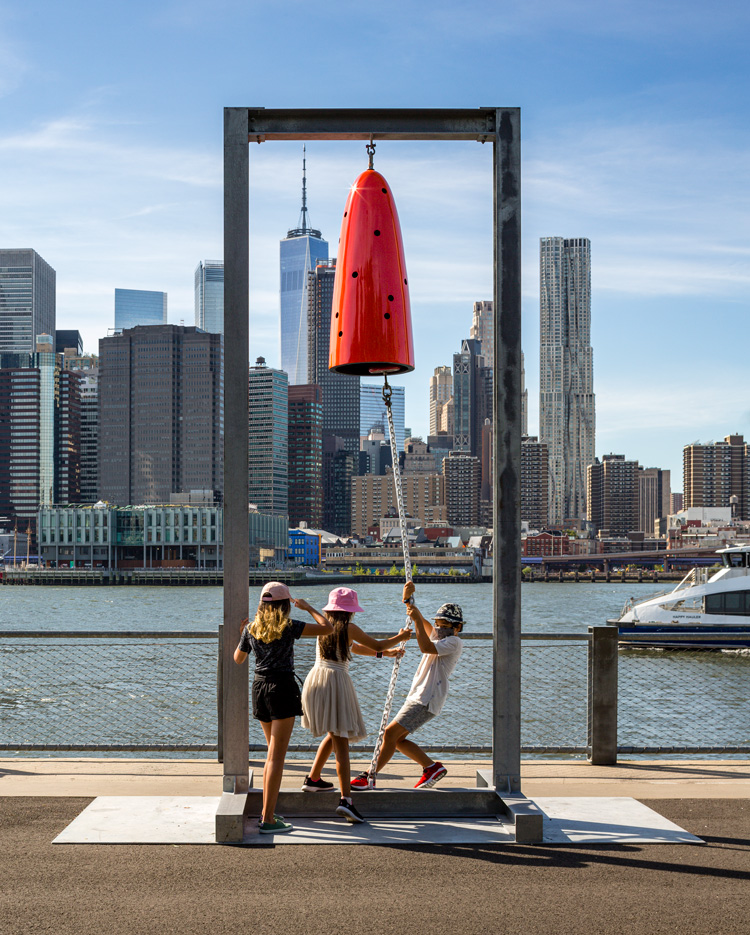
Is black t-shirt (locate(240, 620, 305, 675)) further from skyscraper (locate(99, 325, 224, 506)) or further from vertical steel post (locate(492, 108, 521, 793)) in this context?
skyscraper (locate(99, 325, 224, 506))

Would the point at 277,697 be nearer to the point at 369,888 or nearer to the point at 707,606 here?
the point at 369,888

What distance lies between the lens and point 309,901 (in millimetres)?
5125

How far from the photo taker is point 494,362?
7020mm

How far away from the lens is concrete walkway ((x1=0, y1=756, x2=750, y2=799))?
7.43 m

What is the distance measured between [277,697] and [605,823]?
2.21 metres

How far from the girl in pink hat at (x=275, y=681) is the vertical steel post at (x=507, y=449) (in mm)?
1330

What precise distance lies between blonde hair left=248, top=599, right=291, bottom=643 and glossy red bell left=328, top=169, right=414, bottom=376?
5.54 ft

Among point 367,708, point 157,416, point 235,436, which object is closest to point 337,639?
point 235,436

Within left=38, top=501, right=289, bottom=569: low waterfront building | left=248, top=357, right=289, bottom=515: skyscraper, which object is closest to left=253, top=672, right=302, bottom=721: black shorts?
left=38, top=501, right=289, bottom=569: low waterfront building

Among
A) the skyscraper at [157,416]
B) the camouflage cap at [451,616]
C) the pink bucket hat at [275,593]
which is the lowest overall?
the camouflage cap at [451,616]

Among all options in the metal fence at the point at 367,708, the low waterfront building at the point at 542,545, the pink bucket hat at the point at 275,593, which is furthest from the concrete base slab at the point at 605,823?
the low waterfront building at the point at 542,545

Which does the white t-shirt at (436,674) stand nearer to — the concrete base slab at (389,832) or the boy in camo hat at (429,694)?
the boy in camo hat at (429,694)

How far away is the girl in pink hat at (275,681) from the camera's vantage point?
6352mm

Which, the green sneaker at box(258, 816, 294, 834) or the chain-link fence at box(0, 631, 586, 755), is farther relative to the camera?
the chain-link fence at box(0, 631, 586, 755)
